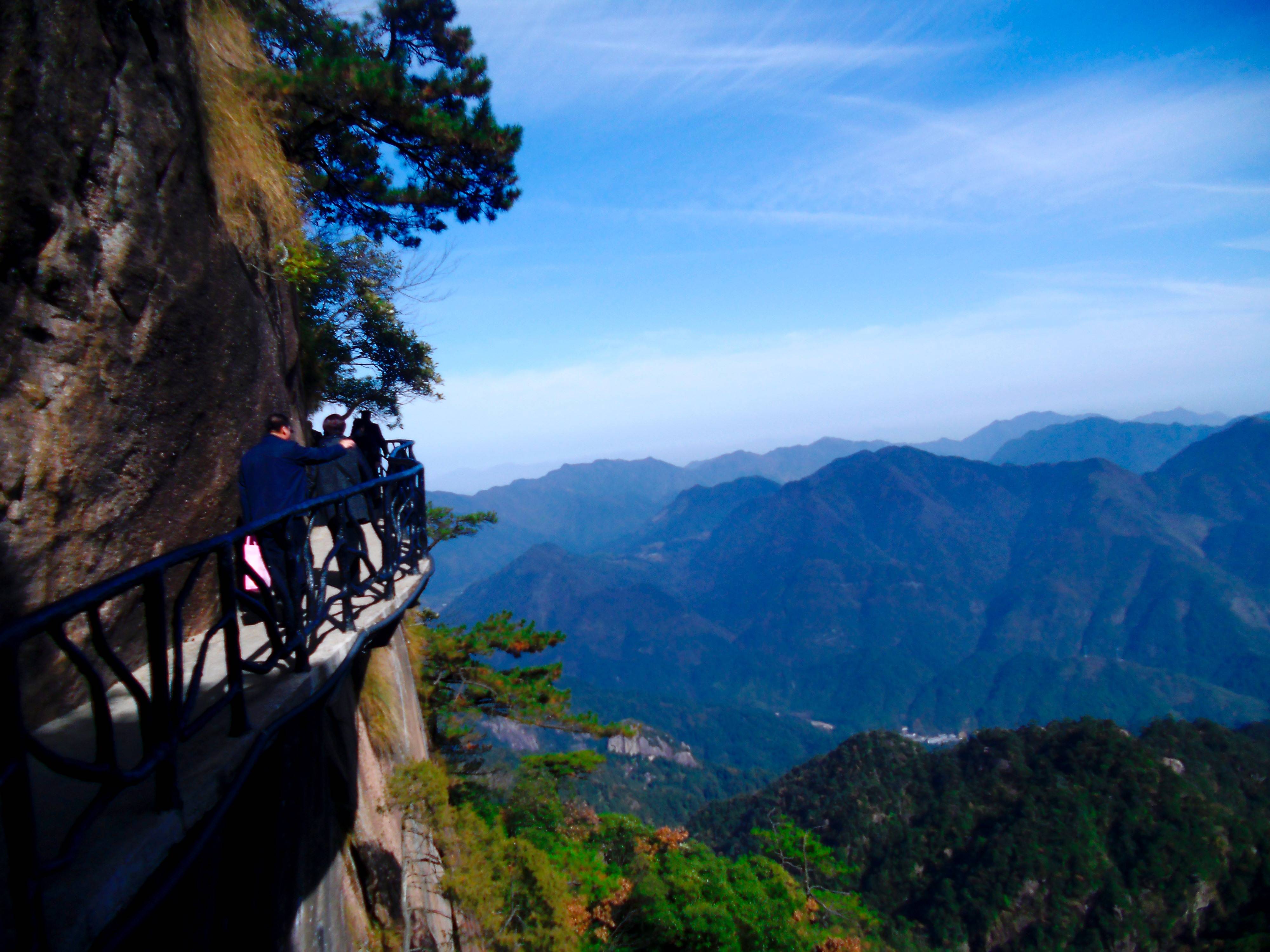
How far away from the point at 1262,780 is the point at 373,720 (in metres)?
96.2

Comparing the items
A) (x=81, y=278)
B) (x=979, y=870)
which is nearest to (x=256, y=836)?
(x=81, y=278)

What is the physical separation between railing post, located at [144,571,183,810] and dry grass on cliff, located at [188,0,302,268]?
492cm

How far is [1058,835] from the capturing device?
5678cm

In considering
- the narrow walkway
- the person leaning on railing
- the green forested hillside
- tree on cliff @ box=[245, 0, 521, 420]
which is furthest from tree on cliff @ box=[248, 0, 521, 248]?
the green forested hillside

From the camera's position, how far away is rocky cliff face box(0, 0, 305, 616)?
13.1 feet

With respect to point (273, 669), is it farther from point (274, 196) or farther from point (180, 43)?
point (180, 43)

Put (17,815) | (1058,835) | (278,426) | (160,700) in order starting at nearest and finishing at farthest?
1. (17,815)
2. (160,700)
3. (278,426)
4. (1058,835)

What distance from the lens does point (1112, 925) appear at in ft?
165

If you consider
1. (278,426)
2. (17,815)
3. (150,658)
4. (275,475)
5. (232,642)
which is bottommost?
(17,815)

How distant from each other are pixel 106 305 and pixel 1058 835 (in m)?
74.2

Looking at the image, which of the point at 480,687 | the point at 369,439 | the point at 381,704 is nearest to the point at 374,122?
the point at 369,439

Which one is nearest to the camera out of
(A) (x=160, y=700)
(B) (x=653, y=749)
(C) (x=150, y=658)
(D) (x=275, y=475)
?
(C) (x=150, y=658)

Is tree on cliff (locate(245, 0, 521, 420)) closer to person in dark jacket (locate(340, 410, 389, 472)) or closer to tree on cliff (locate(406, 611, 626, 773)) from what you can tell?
person in dark jacket (locate(340, 410, 389, 472))

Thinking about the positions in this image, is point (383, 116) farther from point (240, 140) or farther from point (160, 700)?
point (160, 700)
